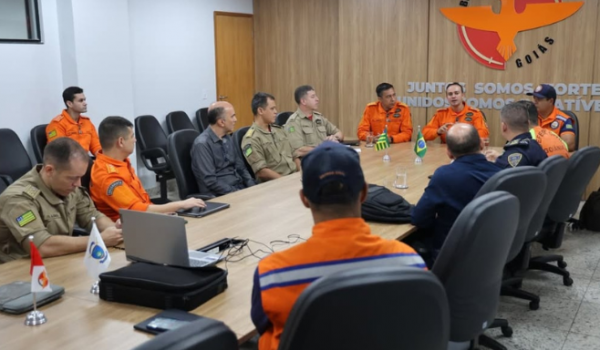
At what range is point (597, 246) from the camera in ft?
16.9

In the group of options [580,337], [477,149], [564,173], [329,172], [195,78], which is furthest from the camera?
[195,78]

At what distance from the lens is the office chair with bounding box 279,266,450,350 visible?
1270 millimetres

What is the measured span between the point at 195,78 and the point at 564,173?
18.8 feet

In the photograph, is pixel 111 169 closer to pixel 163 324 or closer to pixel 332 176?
pixel 163 324

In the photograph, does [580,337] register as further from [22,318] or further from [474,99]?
[474,99]

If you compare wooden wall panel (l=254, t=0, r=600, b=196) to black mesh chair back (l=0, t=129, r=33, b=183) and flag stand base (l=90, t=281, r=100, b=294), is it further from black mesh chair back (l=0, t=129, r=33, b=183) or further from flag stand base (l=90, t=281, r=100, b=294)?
flag stand base (l=90, t=281, r=100, b=294)

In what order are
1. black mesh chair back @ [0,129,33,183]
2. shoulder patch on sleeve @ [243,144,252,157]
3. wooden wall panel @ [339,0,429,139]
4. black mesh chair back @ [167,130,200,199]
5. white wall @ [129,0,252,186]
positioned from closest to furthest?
black mesh chair back @ [167,130,200,199] → shoulder patch on sleeve @ [243,144,252,157] → black mesh chair back @ [0,129,33,183] → white wall @ [129,0,252,186] → wooden wall panel @ [339,0,429,139]

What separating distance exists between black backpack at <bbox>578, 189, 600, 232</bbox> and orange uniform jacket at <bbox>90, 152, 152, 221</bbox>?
13.3 feet

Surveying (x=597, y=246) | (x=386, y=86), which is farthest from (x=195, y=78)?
(x=597, y=246)

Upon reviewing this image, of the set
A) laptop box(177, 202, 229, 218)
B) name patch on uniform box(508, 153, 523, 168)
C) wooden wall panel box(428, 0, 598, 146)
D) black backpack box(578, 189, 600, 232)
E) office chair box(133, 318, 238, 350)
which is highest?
wooden wall panel box(428, 0, 598, 146)

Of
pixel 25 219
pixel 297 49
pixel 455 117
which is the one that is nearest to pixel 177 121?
pixel 297 49

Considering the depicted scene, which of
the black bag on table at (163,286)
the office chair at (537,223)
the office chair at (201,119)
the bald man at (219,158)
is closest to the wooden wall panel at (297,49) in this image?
the office chair at (201,119)

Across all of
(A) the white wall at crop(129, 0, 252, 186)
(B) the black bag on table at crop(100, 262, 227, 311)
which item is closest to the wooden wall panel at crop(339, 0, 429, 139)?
(A) the white wall at crop(129, 0, 252, 186)

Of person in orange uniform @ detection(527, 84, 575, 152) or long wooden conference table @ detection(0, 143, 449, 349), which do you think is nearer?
long wooden conference table @ detection(0, 143, 449, 349)
